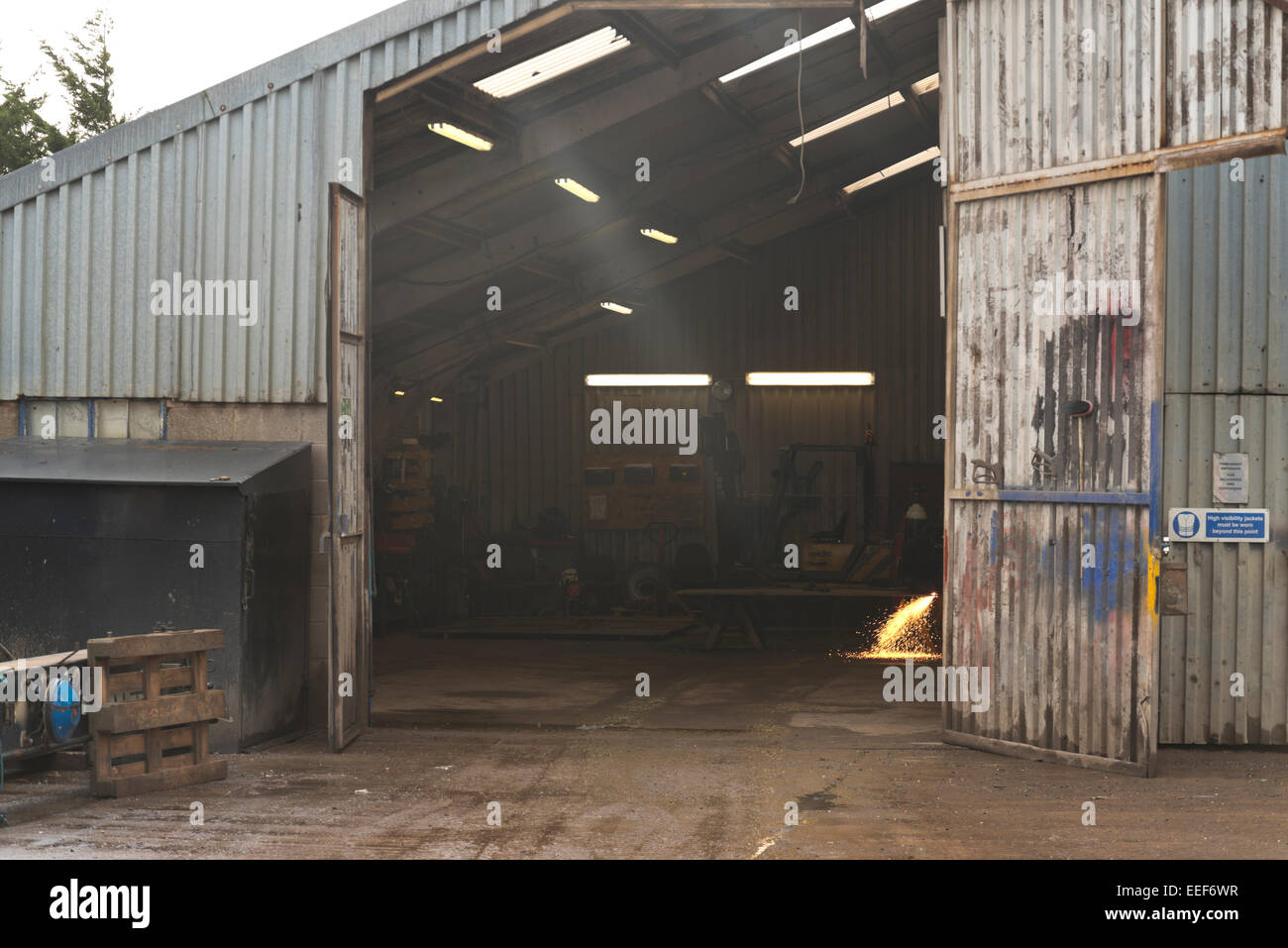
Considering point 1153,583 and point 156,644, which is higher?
point 1153,583

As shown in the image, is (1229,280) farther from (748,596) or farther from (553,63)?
(748,596)

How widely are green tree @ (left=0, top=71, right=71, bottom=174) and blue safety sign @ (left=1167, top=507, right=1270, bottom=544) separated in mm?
31081

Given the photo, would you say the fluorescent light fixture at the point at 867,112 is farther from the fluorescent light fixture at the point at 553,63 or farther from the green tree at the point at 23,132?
the green tree at the point at 23,132

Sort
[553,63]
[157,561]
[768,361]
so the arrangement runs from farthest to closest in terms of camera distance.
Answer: [768,361] → [553,63] → [157,561]

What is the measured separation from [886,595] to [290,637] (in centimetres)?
900

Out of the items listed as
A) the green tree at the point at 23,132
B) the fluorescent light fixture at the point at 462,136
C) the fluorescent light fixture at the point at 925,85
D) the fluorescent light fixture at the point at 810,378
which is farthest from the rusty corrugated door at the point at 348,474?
the green tree at the point at 23,132

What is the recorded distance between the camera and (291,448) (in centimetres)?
970

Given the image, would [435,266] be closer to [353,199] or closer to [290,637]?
[353,199]

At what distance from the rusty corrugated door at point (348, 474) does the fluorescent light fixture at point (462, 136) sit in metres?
1.55

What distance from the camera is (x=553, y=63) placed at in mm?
10922

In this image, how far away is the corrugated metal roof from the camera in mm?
8969

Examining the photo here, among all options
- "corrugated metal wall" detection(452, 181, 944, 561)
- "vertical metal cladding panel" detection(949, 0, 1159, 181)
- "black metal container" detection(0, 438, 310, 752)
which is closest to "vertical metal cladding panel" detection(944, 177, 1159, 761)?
"vertical metal cladding panel" detection(949, 0, 1159, 181)

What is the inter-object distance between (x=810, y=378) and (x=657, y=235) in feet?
16.5

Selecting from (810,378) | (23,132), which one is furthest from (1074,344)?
(23,132)
